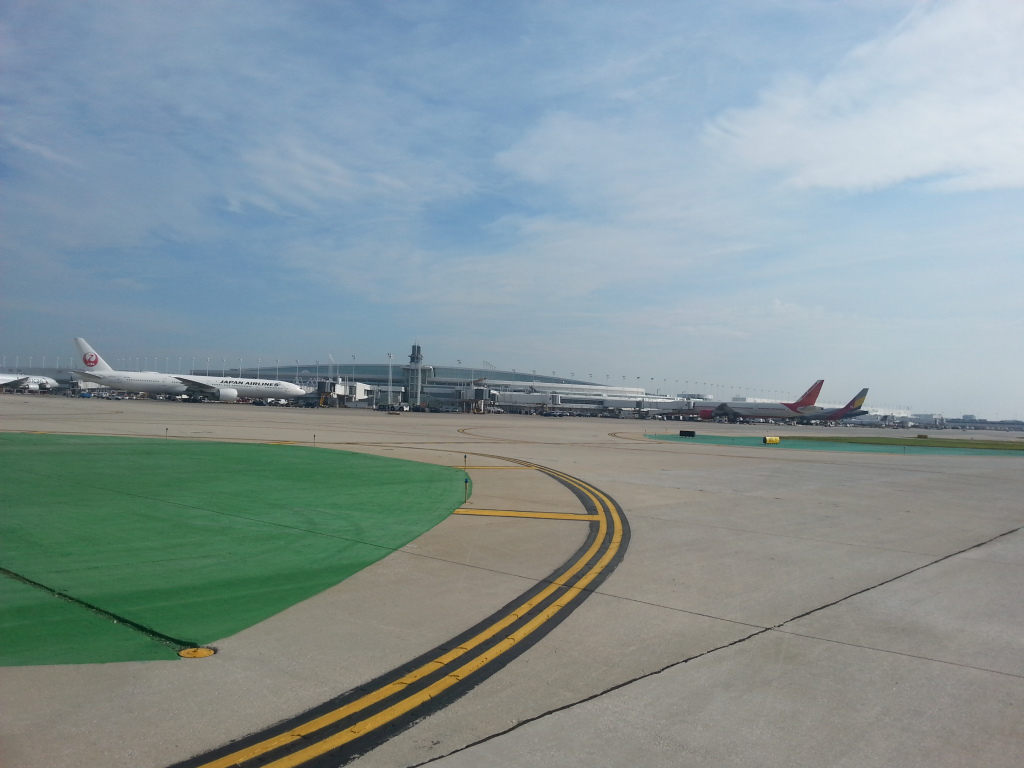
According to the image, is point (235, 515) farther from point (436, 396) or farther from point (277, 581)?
point (436, 396)

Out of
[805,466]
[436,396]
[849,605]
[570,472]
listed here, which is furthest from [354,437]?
[436,396]

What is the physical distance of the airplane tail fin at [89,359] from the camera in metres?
95.6

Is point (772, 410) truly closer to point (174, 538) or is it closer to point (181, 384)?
point (181, 384)

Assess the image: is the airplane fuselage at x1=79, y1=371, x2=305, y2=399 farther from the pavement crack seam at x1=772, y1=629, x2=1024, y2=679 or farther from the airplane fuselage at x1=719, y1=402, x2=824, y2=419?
the pavement crack seam at x1=772, y1=629, x2=1024, y2=679

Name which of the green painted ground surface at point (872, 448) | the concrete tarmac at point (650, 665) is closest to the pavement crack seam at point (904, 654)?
the concrete tarmac at point (650, 665)

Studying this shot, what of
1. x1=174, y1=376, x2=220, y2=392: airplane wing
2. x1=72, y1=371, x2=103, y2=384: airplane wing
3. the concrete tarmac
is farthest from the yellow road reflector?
x1=72, y1=371, x2=103, y2=384: airplane wing

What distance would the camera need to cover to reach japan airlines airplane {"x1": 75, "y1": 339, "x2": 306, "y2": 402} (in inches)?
3740

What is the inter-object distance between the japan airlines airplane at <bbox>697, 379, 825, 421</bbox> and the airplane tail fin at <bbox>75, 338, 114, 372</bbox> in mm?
89884

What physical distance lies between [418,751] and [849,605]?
6.10 m

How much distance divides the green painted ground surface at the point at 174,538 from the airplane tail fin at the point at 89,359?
280ft

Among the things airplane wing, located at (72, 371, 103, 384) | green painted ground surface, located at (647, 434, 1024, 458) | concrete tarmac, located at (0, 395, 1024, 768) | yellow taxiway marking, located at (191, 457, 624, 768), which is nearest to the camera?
yellow taxiway marking, located at (191, 457, 624, 768)

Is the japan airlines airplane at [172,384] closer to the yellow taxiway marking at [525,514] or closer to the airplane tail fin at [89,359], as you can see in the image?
the airplane tail fin at [89,359]

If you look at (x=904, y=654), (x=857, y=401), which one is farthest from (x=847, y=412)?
(x=904, y=654)

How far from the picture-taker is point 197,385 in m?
98.2
